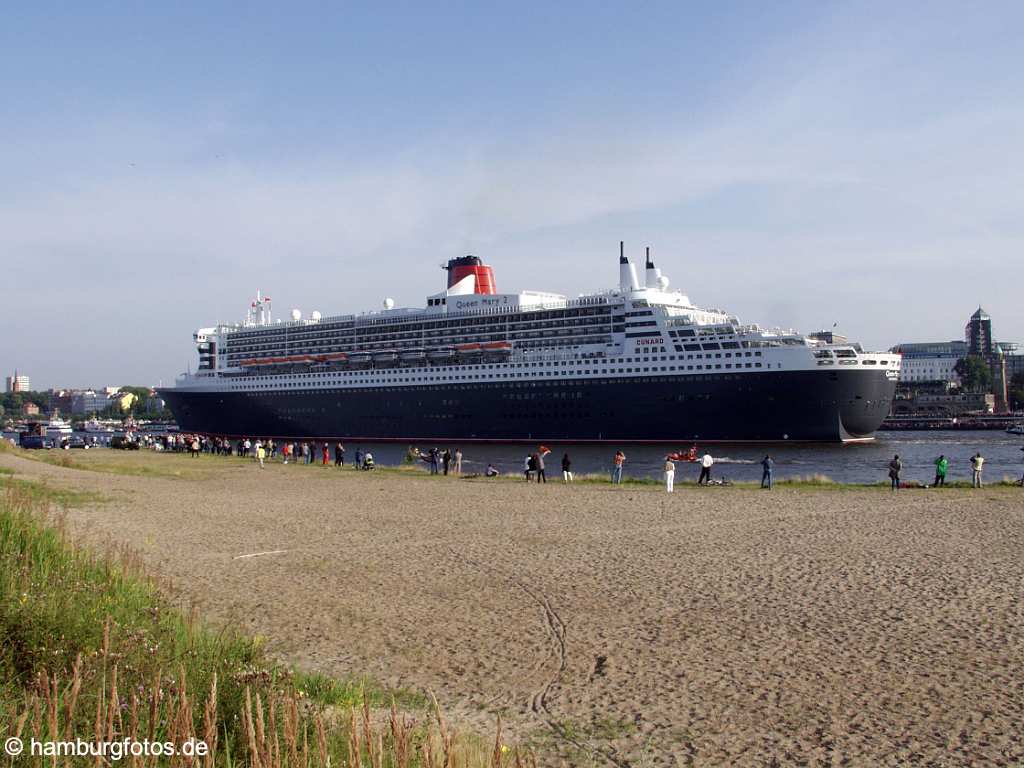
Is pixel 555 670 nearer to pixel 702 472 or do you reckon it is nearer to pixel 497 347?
pixel 702 472

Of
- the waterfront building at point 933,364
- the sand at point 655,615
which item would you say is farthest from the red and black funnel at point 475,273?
the waterfront building at point 933,364

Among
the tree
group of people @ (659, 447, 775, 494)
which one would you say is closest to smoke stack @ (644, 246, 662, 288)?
group of people @ (659, 447, 775, 494)

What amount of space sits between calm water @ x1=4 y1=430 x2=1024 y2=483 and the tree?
7183cm

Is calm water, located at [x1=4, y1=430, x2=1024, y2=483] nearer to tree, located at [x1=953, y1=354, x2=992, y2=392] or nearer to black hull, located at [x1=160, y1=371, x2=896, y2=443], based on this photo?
black hull, located at [x1=160, y1=371, x2=896, y2=443]

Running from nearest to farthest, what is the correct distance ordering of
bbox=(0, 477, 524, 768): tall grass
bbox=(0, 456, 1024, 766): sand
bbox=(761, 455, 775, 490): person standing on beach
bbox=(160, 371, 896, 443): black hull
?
bbox=(0, 477, 524, 768): tall grass → bbox=(0, 456, 1024, 766): sand → bbox=(761, 455, 775, 490): person standing on beach → bbox=(160, 371, 896, 443): black hull

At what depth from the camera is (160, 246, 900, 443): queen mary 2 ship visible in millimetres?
46438

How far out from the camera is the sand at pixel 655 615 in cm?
567

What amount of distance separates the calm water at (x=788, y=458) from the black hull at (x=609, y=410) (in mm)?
890

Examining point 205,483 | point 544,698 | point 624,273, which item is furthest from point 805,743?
point 624,273

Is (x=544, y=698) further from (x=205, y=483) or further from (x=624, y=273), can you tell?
(x=624, y=273)

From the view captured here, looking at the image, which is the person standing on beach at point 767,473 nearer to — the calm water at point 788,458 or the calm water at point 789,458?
the calm water at point 788,458

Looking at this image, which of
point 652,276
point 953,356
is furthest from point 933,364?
point 652,276

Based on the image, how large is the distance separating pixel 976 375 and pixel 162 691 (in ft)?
440

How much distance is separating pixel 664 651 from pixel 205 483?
19.5 meters
